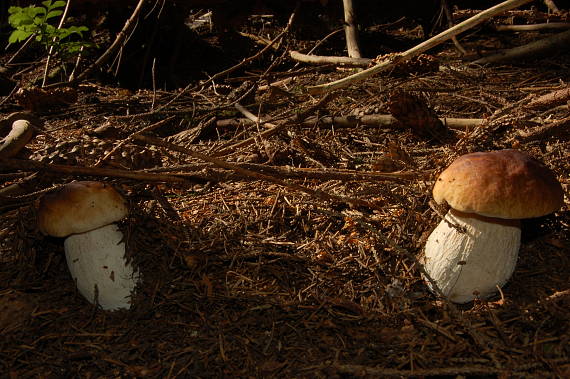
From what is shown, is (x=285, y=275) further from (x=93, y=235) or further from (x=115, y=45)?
(x=115, y=45)

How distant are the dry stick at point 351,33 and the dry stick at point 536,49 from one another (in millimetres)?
1184

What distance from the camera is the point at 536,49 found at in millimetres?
3910

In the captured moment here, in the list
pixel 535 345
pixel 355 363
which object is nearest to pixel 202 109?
pixel 355 363

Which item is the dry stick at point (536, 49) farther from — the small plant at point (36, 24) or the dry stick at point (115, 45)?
the small plant at point (36, 24)

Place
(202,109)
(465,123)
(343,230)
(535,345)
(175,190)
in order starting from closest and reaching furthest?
(535,345) → (343,230) → (175,190) → (465,123) → (202,109)

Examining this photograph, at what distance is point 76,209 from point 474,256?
1590 millimetres

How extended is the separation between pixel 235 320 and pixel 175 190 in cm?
104

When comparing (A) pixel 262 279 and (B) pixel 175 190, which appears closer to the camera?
(A) pixel 262 279

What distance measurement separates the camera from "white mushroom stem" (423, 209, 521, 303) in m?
1.74

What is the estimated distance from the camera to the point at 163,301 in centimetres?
183

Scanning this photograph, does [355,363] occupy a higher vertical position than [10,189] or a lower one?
lower

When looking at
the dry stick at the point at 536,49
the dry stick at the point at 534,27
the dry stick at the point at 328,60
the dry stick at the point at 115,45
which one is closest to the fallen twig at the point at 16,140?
the dry stick at the point at 115,45

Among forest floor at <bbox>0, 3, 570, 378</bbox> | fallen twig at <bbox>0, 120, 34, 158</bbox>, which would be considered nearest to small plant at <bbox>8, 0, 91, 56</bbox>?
fallen twig at <bbox>0, 120, 34, 158</bbox>

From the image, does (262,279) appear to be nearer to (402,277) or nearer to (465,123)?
(402,277)
